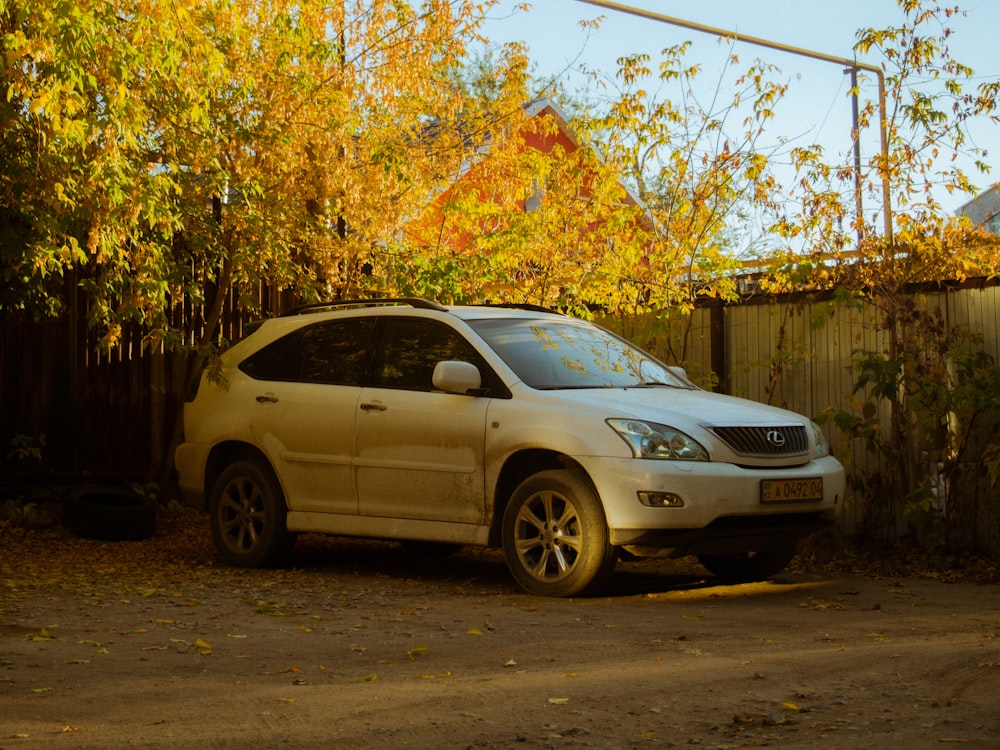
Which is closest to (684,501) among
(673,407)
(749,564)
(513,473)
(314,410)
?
(673,407)

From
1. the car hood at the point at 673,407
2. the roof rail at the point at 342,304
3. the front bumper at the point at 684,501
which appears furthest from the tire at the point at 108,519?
the front bumper at the point at 684,501

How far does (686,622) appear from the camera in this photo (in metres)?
7.29

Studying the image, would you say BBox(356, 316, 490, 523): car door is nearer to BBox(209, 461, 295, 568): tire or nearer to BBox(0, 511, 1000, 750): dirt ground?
BBox(0, 511, 1000, 750): dirt ground

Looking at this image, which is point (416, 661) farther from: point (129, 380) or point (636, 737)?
point (129, 380)

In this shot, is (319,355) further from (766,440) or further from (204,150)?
(766,440)

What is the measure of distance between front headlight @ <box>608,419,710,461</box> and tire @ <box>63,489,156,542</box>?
17.1 feet

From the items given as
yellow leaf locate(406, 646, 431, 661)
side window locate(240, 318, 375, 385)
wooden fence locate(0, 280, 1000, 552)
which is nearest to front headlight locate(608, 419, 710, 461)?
yellow leaf locate(406, 646, 431, 661)

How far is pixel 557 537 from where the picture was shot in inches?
320

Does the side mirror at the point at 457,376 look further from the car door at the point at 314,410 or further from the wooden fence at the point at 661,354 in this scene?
the wooden fence at the point at 661,354

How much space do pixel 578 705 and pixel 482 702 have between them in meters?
0.36

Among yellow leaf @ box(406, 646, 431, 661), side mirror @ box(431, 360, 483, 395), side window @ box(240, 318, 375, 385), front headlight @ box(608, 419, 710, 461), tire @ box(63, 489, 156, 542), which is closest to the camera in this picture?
yellow leaf @ box(406, 646, 431, 661)

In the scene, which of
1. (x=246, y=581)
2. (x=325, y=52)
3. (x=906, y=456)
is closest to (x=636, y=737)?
(x=246, y=581)

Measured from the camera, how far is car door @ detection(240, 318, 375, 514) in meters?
9.27

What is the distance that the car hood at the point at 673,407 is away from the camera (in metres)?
A: 8.04
